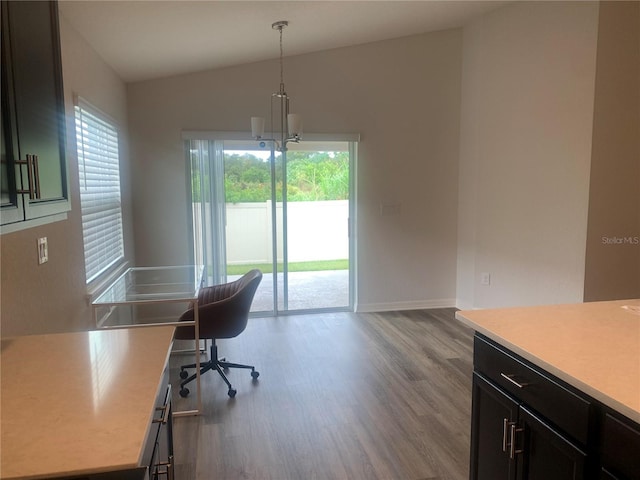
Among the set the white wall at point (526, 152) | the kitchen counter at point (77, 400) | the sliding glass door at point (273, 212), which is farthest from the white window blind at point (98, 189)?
the white wall at point (526, 152)

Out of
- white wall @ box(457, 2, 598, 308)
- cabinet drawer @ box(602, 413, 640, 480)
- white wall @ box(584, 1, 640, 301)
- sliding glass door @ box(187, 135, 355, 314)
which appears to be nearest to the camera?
cabinet drawer @ box(602, 413, 640, 480)

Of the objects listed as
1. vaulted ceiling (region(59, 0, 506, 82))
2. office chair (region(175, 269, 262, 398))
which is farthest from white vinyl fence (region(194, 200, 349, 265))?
office chair (region(175, 269, 262, 398))

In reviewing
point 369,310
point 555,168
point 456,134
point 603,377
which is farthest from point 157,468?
point 456,134

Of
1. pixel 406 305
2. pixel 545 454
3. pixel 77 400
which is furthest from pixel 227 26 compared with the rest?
pixel 406 305

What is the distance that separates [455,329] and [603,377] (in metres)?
3.60

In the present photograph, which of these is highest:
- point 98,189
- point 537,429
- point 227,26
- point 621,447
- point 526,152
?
point 227,26

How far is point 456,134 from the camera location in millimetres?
5453

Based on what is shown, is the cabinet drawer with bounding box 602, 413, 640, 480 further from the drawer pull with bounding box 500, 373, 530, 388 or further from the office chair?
the office chair

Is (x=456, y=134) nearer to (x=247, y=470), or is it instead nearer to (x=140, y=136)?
(x=140, y=136)

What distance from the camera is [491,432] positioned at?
1839 millimetres

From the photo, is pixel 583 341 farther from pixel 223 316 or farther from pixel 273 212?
pixel 273 212

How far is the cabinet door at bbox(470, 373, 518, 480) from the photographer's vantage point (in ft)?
5.62

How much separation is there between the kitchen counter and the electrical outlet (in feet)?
1.74

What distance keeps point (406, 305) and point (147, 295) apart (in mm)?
3337
